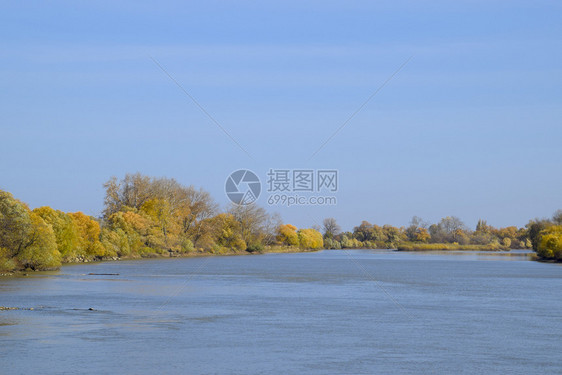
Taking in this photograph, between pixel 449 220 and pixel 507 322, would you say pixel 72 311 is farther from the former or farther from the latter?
pixel 449 220

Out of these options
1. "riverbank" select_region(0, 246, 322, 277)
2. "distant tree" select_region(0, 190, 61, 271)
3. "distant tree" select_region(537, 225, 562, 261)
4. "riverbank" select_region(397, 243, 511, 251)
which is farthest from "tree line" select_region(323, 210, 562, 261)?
"distant tree" select_region(0, 190, 61, 271)

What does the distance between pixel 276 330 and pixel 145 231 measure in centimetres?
5618

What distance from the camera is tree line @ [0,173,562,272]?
1512 inches

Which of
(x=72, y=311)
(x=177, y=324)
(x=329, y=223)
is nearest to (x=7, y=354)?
(x=177, y=324)

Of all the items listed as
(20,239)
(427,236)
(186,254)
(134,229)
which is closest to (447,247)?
(427,236)

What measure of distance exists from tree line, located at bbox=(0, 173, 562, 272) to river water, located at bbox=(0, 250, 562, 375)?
23.5ft

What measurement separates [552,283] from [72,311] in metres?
27.0

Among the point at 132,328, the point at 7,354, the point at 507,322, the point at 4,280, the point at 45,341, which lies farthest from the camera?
the point at 4,280

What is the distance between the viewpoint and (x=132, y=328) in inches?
729

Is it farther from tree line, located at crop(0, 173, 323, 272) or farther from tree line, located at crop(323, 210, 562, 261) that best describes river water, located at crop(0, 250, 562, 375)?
tree line, located at crop(323, 210, 562, 261)

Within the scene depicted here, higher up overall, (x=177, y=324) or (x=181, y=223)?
(x=181, y=223)

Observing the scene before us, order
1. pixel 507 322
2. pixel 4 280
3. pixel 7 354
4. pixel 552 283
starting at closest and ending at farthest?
pixel 7 354 < pixel 507 322 < pixel 4 280 < pixel 552 283

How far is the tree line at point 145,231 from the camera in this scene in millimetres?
38406

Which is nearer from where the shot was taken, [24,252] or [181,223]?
[24,252]
